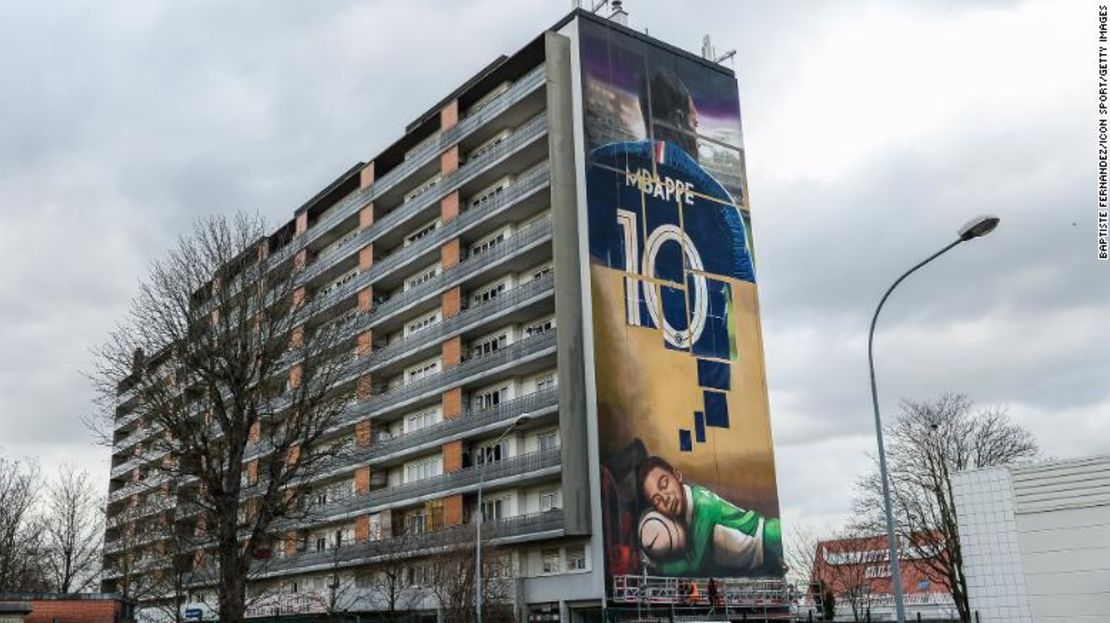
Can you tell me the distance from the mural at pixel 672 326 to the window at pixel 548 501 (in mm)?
3086

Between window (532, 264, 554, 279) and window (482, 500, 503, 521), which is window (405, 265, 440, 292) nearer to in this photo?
window (532, 264, 554, 279)

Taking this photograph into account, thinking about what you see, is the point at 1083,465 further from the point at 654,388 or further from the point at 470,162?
the point at 470,162

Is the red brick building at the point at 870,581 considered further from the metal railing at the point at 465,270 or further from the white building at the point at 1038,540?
the white building at the point at 1038,540

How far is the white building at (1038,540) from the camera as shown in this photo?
92.1 feet

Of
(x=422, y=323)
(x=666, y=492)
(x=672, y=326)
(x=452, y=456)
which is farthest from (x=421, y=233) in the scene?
(x=666, y=492)

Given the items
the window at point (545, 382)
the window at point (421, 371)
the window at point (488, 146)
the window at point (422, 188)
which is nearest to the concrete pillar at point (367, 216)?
the window at point (422, 188)

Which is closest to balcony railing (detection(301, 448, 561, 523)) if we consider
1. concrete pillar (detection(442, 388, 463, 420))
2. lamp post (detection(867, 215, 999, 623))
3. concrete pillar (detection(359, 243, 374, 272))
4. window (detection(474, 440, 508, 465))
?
window (detection(474, 440, 508, 465))

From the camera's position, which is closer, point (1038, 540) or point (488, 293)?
point (1038, 540)

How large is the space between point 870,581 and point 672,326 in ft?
90.2

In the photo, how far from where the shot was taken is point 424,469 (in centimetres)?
5497

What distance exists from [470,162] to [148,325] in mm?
26356

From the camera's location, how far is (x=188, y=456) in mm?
29547

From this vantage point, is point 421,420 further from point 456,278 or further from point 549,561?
point 549,561

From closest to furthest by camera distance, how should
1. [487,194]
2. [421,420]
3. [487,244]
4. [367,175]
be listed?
[487,244] → [487,194] → [421,420] → [367,175]
